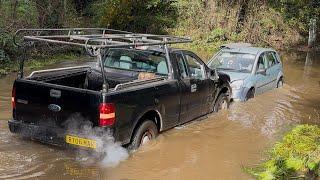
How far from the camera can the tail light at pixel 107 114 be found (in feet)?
23.0

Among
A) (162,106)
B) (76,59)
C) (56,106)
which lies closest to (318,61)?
(76,59)

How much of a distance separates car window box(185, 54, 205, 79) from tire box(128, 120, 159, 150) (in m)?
1.78

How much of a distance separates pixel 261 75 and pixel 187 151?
5739 mm

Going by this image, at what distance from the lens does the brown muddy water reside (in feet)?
23.8

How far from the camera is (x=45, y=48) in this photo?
18156 millimetres

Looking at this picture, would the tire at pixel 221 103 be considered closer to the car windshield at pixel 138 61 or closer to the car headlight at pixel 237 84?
the car headlight at pixel 237 84

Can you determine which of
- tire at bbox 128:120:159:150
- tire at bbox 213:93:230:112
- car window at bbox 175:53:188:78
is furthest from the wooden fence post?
tire at bbox 128:120:159:150

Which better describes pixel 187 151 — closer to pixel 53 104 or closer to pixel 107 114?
pixel 107 114

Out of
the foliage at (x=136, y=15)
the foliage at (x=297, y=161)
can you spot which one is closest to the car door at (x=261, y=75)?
the foliage at (x=297, y=161)

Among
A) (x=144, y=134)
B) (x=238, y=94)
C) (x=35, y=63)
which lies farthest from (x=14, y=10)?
(x=144, y=134)

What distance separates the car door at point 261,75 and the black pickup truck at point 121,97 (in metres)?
3.04

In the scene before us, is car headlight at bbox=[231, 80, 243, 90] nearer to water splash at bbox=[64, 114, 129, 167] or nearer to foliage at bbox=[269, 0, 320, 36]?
water splash at bbox=[64, 114, 129, 167]

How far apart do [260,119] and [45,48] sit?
9968 mm

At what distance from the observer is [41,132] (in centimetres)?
750
